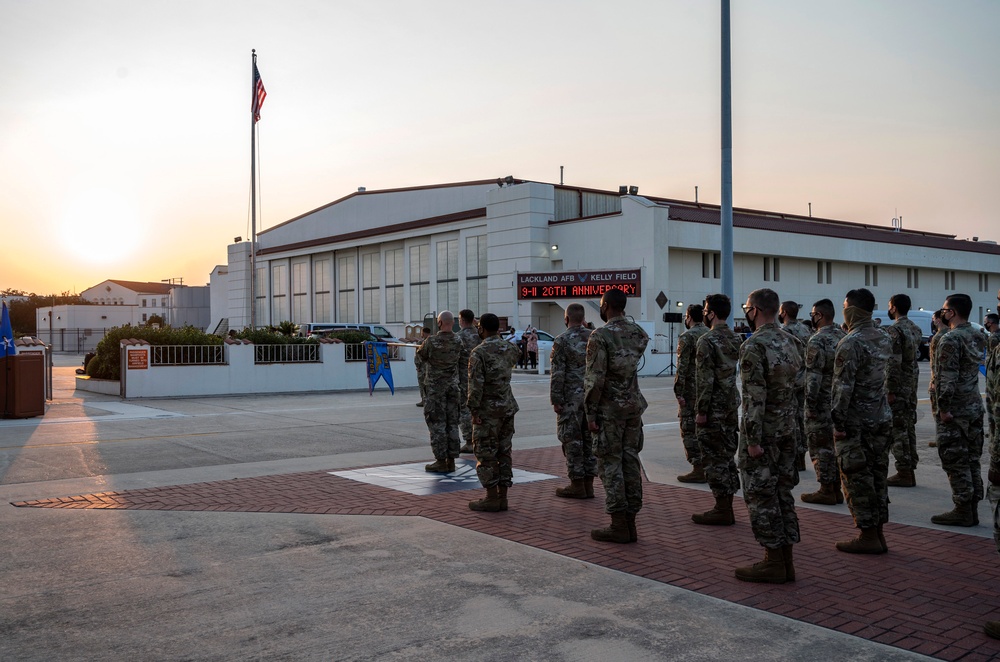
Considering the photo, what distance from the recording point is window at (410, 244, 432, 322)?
51.8 meters

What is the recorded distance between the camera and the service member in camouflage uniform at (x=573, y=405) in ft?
29.4

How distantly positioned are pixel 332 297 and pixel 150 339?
37.6m

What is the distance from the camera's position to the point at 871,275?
50281mm

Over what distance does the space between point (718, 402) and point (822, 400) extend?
0.95 meters

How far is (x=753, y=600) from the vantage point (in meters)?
5.55

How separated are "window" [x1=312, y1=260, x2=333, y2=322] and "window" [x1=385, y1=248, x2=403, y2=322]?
689 centimetres

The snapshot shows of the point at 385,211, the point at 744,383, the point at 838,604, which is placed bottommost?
the point at 838,604

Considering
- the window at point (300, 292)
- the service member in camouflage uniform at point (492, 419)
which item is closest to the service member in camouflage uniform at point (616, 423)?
the service member in camouflage uniform at point (492, 419)

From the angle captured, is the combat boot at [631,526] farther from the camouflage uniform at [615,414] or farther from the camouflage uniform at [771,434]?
the camouflage uniform at [771,434]

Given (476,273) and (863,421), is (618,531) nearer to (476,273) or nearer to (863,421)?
(863,421)

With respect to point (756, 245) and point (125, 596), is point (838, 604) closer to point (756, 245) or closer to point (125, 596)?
point (125, 596)

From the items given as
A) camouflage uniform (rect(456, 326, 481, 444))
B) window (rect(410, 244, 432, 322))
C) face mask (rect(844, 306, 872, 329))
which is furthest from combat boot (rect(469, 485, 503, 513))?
window (rect(410, 244, 432, 322))

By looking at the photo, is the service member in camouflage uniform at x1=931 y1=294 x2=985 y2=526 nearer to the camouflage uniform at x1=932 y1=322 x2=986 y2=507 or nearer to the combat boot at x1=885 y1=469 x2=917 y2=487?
the camouflage uniform at x1=932 y1=322 x2=986 y2=507

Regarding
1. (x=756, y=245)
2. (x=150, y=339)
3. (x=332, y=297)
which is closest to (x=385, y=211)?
(x=332, y=297)
